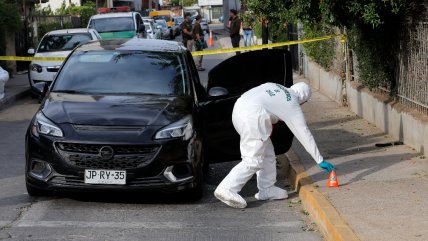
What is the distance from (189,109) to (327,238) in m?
2.59

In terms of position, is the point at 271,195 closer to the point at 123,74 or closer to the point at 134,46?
the point at 123,74

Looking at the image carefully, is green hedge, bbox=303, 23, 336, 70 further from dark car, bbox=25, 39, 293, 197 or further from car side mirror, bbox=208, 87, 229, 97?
car side mirror, bbox=208, 87, 229, 97

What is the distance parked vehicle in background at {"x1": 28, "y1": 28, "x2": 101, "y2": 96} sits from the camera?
2033 cm

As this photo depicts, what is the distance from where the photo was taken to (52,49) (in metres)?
21.4

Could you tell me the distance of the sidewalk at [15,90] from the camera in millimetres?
19141

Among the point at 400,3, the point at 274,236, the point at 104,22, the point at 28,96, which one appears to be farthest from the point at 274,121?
the point at 104,22

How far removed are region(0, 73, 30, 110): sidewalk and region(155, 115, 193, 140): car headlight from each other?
34.6ft

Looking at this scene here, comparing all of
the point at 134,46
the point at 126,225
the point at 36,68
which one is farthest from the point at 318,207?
the point at 36,68

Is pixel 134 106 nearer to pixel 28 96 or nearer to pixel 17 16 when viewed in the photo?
pixel 28 96

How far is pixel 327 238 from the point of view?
23.8ft

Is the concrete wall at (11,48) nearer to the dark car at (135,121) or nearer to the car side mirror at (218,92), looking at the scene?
the dark car at (135,121)

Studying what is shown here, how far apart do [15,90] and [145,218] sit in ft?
46.2

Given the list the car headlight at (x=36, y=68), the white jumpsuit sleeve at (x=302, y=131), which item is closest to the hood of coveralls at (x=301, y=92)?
the white jumpsuit sleeve at (x=302, y=131)

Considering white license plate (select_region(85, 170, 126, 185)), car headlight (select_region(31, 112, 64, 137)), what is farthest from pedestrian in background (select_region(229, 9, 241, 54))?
white license plate (select_region(85, 170, 126, 185))
